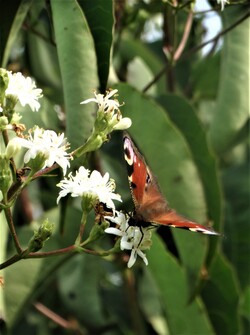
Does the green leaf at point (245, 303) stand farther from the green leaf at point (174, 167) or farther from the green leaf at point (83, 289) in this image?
the green leaf at point (174, 167)

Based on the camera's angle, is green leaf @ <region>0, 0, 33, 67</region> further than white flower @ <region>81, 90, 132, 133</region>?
Yes

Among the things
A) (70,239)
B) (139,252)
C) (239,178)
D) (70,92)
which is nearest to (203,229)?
(139,252)

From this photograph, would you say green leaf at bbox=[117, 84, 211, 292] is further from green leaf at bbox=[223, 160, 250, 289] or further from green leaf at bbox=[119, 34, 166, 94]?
green leaf at bbox=[223, 160, 250, 289]

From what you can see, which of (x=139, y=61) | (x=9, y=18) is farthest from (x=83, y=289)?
(x=9, y=18)

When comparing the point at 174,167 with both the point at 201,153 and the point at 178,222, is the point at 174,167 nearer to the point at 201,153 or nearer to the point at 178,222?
the point at 201,153

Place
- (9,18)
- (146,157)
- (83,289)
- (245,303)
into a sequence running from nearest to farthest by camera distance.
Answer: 1. (9,18)
2. (146,157)
3. (245,303)
4. (83,289)

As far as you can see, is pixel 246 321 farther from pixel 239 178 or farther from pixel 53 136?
pixel 53 136

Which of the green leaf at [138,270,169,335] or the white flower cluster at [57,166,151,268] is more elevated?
the white flower cluster at [57,166,151,268]

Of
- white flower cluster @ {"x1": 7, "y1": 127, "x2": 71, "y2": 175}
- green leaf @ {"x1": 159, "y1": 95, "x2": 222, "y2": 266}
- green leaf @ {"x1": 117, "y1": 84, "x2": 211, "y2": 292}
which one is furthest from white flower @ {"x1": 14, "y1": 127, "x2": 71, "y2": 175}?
green leaf @ {"x1": 159, "y1": 95, "x2": 222, "y2": 266}

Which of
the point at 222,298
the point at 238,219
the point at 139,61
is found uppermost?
the point at 139,61
